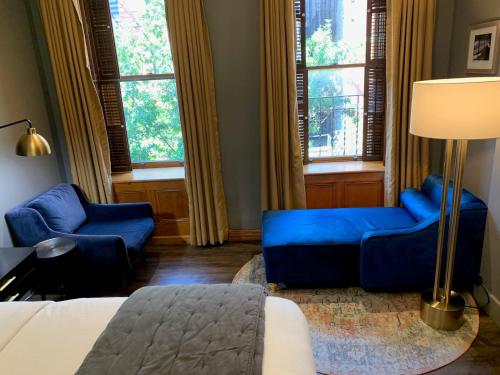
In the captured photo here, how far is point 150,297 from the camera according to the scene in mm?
1782

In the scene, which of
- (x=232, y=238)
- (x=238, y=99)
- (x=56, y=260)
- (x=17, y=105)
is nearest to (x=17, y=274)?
(x=56, y=260)

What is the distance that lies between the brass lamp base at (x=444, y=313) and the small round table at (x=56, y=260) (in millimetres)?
2561

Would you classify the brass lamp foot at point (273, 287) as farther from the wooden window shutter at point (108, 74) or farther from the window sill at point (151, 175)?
the wooden window shutter at point (108, 74)

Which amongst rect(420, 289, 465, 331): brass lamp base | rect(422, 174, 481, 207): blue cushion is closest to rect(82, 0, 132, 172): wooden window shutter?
rect(422, 174, 481, 207): blue cushion

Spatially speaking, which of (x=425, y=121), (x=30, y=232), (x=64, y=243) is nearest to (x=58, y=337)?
(x=64, y=243)

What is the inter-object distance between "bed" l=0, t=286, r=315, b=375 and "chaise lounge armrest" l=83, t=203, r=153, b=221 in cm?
179

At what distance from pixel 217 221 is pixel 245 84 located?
1.38 meters

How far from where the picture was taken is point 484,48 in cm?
262

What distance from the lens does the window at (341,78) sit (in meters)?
3.50

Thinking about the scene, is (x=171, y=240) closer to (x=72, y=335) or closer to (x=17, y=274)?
(x=17, y=274)

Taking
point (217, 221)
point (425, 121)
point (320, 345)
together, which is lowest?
point (320, 345)

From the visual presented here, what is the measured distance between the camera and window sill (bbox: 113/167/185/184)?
3754 millimetres

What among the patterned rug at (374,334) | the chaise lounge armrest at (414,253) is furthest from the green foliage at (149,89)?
the chaise lounge armrest at (414,253)

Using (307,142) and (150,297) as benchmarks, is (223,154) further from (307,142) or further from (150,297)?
(150,297)
